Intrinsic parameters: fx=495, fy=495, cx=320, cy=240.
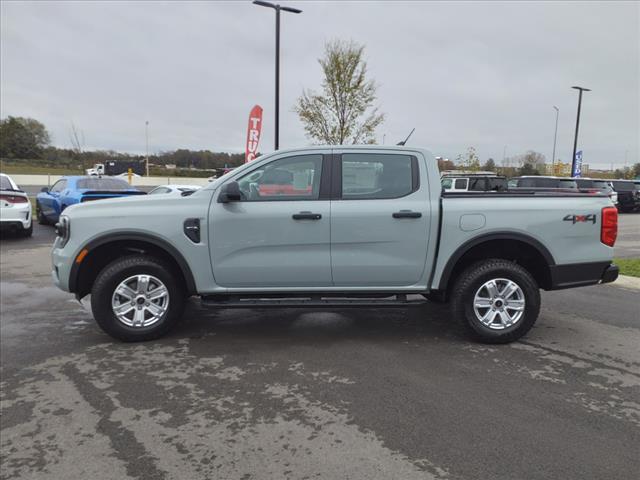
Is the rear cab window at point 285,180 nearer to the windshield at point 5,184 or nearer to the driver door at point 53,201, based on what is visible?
the windshield at point 5,184

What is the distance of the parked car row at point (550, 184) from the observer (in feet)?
61.2

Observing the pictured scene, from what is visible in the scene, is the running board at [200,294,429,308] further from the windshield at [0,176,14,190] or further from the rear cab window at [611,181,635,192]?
the rear cab window at [611,181,635,192]

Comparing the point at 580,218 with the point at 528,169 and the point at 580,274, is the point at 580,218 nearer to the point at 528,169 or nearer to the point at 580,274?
the point at 580,274

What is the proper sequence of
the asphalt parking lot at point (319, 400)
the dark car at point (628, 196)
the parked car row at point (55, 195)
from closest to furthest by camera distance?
the asphalt parking lot at point (319, 400) < the parked car row at point (55, 195) < the dark car at point (628, 196)

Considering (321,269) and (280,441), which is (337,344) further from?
(280,441)

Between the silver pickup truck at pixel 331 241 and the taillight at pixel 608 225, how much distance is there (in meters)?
0.01

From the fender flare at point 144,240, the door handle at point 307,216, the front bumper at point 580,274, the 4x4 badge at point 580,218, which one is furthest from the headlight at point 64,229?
the 4x4 badge at point 580,218

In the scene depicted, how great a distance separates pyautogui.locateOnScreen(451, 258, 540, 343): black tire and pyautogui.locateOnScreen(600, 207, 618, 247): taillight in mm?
827

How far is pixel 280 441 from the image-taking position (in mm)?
3082

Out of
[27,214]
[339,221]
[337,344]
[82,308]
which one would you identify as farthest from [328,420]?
[27,214]

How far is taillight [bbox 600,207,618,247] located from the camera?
4.84 meters

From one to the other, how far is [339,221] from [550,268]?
2.11 meters

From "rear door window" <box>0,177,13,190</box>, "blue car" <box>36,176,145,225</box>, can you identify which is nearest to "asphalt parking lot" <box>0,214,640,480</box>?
"blue car" <box>36,176,145,225</box>

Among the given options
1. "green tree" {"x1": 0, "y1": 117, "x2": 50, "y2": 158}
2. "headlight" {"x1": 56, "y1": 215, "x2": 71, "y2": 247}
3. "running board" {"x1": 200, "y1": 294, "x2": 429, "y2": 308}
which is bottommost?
"running board" {"x1": 200, "y1": 294, "x2": 429, "y2": 308}
